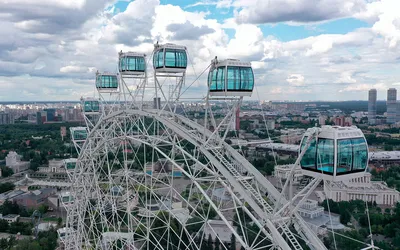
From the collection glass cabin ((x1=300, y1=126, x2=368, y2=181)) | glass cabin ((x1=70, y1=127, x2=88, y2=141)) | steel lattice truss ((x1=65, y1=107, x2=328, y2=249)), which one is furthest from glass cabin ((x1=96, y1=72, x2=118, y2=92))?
glass cabin ((x1=300, y1=126, x2=368, y2=181))

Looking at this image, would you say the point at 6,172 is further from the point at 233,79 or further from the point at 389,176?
the point at 233,79

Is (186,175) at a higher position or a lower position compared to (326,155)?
lower

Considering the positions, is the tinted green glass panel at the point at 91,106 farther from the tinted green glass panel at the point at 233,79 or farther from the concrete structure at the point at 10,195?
the concrete structure at the point at 10,195

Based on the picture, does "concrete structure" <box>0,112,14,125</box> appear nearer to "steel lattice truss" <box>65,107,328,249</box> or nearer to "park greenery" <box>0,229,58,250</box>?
"park greenery" <box>0,229,58,250</box>

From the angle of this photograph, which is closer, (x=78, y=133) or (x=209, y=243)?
(x=78, y=133)

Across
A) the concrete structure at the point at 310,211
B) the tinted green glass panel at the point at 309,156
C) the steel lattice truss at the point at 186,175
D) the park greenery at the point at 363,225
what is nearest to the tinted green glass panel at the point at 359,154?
the tinted green glass panel at the point at 309,156

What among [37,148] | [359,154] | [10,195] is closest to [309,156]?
[359,154]
